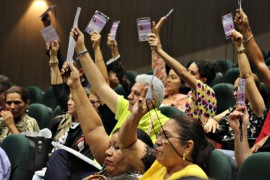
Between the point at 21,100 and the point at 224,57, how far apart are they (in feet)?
11.4

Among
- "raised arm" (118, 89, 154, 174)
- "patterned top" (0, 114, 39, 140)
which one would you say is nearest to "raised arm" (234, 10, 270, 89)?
"raised arm" (118, 89, 154, 174)

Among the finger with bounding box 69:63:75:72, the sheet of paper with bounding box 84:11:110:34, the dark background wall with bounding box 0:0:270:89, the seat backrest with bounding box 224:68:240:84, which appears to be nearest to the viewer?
the finger with bounding box 69:63:75:72

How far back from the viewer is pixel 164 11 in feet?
26.4

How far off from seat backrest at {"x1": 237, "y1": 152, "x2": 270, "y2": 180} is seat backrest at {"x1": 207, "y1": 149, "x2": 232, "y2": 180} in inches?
2.9

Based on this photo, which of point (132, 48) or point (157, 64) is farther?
point (132, 48)

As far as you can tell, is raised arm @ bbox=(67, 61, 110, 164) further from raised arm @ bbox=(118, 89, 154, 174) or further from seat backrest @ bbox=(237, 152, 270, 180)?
seat backrest @ bbox=(237, 152, 270, 180)

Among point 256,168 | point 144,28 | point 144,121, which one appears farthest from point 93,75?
point 256,168

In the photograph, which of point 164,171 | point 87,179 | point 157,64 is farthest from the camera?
point 157,64

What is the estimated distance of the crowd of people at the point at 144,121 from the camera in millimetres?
2689

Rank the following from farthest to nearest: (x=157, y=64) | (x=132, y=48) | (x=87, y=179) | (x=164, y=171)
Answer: (x=132, y=48) → (x=157, y=64) → (x=87, y=179) → (x=164, y=171)

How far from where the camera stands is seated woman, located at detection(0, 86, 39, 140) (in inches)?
186

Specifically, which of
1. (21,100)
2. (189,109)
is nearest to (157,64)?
(189,109)

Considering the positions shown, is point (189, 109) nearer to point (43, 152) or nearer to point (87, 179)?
point (43, 152)

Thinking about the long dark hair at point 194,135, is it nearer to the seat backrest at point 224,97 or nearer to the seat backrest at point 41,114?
the seat backrest at point 224,97
